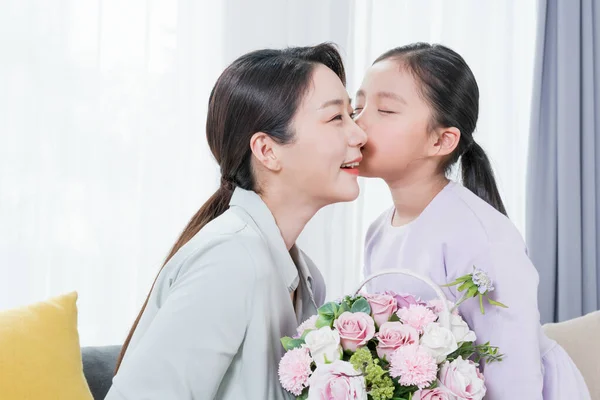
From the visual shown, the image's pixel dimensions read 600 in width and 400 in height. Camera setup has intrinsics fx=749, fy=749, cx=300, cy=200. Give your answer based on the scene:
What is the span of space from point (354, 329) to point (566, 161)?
2383 millimetres

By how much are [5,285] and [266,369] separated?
1576 millimetres

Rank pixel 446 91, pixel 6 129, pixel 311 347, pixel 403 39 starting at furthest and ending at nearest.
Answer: pixel 403 39 → pixel 6 129 → pixel 446 91 → pixel 311 347

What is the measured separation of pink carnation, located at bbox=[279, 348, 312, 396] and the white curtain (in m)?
1.62

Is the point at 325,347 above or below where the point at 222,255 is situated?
below

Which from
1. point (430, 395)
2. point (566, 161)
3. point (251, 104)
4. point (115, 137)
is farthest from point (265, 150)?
point (566, 161)

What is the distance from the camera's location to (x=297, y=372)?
1.37 m

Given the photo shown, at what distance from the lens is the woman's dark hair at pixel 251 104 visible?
66.1 inches

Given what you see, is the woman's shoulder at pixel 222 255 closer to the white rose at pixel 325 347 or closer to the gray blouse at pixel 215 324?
the gray blouse at pixel 215 324

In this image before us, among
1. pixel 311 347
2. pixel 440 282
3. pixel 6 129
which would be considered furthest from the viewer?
pixel 6 129

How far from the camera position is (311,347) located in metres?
1.37

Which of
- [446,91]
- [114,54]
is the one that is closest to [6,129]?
[114,54]

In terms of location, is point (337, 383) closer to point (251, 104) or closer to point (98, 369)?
point (251, 104)

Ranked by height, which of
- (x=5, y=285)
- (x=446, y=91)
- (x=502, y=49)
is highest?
(x=502, y=49)

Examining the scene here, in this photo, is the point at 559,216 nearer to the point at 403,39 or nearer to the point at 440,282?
the point at 403,39
